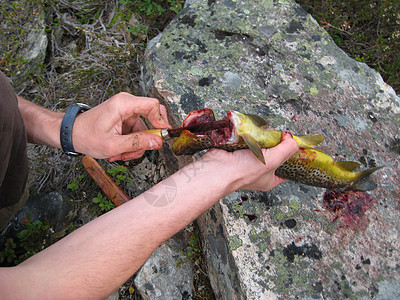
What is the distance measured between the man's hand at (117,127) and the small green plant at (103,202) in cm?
102

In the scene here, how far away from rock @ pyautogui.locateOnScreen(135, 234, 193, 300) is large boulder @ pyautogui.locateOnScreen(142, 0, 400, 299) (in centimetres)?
29

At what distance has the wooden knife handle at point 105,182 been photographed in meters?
3.38

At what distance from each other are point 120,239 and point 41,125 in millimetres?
1475

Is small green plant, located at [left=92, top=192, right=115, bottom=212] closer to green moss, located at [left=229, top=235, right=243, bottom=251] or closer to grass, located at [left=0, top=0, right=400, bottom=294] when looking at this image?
grass, located at [left=0, top=0, right=400, bottom=294]

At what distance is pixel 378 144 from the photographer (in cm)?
312

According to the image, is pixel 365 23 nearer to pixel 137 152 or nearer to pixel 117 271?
pixel 137 152

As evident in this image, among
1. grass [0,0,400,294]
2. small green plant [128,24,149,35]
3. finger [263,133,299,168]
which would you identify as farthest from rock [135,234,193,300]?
small green plant [128,24,149,35]

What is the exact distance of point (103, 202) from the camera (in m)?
3.49

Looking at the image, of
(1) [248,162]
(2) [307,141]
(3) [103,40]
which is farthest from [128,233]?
(3) [103,40]

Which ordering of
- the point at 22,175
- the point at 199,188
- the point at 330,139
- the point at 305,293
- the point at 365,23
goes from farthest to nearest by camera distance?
1. the point at 365,23
2. the point at 330,139
3. the point at 22,175
4. the point at 305,293
5. the point at 199,188

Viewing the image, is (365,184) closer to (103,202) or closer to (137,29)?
(103,202)

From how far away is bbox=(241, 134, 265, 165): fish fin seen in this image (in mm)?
2082

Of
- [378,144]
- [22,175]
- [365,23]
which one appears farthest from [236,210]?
[365,23]

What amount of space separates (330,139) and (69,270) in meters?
2.49
